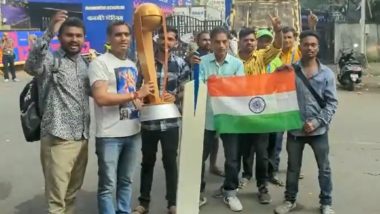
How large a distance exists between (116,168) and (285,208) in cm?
166

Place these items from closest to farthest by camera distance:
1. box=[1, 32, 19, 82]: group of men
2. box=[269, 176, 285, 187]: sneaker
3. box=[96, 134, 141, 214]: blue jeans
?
1. box=[96, 134, 141, 214]: blue jeans
2. box=[269, 176, 285, 187]: sneaker
3. box=[1, 32, 19, 82]: group of men

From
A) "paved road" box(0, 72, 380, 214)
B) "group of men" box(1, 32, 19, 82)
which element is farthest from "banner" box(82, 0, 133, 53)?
"paved road" box(0, 72, 380, 214)

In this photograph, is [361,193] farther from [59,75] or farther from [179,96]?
[59,75]

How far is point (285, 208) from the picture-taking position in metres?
4.88

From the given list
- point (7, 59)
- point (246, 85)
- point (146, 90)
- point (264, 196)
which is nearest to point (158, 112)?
point (146, 90)

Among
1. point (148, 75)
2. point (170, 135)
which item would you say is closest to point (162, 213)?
point (170, 135)

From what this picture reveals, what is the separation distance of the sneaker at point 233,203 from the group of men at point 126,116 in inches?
0.4

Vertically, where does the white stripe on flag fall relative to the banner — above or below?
below

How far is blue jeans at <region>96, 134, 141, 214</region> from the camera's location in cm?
406

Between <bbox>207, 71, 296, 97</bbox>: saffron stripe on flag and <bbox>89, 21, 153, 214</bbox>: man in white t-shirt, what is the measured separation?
3.14 feet

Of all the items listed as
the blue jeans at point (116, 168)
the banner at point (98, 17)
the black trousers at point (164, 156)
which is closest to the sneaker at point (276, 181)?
the black trousers at point (164, 156)

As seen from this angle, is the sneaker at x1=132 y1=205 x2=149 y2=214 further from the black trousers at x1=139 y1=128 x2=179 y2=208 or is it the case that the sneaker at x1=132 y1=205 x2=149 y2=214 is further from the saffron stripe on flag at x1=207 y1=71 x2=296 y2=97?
the saffron stripe on flag at x1=207 y1=71 x2=296 y2=97

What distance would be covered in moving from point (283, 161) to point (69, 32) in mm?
3725

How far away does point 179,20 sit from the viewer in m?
20.8
